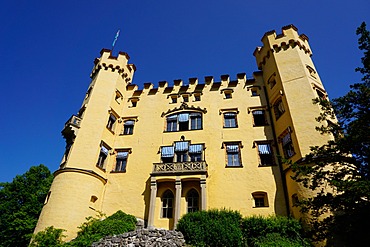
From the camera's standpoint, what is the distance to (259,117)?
23406 millimetres

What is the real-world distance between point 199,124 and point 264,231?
1175 cm

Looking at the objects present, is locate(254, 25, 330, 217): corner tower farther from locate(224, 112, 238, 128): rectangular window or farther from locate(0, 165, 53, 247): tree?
locate(0, 165, 53, 247): tree

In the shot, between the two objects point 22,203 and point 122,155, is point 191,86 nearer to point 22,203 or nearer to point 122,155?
point 122,155

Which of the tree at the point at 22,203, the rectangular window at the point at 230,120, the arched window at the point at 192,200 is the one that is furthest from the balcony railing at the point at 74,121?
the rectangular window at the point at 230,120

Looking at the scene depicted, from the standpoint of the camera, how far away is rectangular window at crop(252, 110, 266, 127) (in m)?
23.0

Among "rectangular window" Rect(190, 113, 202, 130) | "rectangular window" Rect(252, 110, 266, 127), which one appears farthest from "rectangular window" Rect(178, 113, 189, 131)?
"rectangular window" Rect(252, 110, 266, 127)

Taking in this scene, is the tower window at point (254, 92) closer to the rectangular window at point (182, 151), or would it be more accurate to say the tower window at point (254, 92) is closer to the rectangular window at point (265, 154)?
the rectangular window at point (265, 154)

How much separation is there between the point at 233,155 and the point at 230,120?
396 cm

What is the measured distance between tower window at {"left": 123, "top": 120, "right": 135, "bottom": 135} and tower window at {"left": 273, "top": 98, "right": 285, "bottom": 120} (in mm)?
14213

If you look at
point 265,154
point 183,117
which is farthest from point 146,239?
point 183,117

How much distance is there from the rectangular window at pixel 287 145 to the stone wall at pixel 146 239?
34.6 feet

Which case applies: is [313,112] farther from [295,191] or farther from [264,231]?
[264,231]

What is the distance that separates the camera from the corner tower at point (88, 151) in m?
17.9

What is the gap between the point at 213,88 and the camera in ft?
86.8
